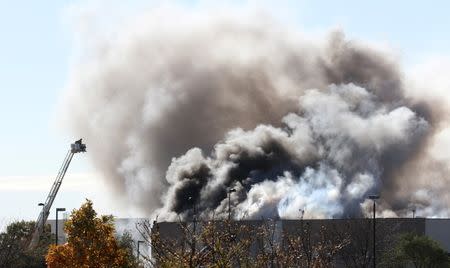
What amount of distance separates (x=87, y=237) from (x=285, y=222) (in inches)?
2167

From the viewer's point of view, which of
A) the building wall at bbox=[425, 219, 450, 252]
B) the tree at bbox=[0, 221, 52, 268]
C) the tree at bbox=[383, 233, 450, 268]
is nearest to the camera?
the tree at bbox=[0, 221, 52, 268]

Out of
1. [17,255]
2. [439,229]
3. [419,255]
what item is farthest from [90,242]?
[439,229]

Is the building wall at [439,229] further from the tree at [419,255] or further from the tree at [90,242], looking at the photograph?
the tree at [90,242]

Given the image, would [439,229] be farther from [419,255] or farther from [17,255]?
[17,255]

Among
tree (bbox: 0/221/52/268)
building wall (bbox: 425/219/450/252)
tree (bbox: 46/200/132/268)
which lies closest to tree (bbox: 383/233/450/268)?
building wall (bbox: 425/219/450/252)

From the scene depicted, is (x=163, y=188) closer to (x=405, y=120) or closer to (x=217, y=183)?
(x=217, y=183)

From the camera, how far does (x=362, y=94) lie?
16100 centimetres

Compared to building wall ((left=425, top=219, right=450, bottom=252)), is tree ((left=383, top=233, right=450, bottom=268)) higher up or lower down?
lower down

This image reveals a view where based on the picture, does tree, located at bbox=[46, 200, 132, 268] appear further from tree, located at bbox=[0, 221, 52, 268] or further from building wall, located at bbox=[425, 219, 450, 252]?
building wall, located at bbox=[425, 219, 450, 252]

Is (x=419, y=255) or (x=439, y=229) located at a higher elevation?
(x=439, y=229)

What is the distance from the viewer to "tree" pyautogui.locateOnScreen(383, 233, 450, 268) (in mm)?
81500

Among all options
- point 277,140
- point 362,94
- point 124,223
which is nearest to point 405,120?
point 362,94

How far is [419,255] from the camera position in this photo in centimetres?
8238

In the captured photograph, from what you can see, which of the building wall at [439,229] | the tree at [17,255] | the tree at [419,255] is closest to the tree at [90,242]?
the tree at [17,255]
